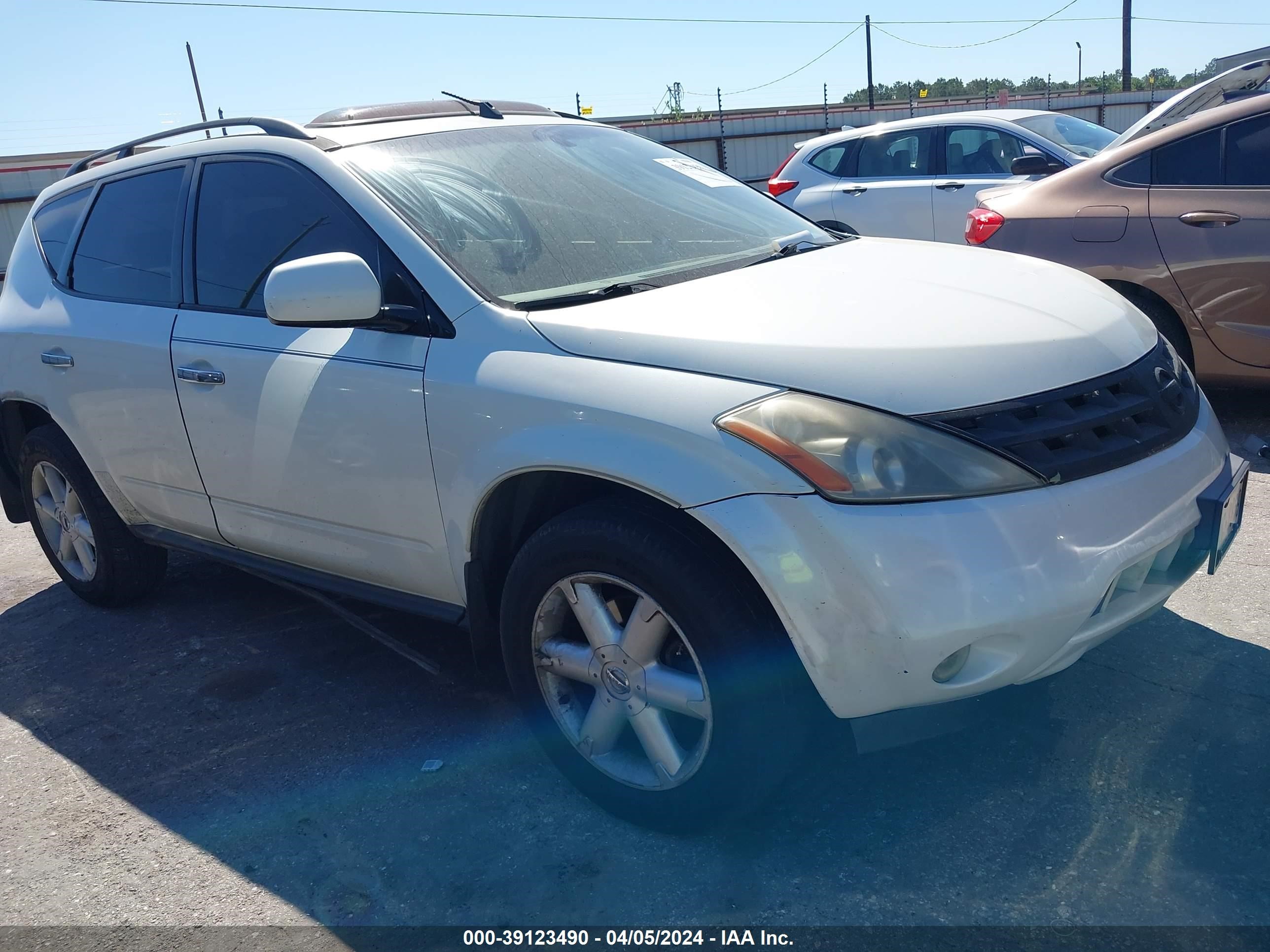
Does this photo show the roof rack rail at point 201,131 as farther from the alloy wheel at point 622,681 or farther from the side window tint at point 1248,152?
the side window tint at point 1248,152

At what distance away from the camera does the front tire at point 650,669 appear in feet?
7.59

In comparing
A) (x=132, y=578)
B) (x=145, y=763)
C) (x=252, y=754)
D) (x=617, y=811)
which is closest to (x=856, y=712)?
(x=617, y=811)

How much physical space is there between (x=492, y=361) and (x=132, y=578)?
8.15 feet

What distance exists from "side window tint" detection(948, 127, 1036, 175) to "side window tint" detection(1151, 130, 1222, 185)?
3.31 meters

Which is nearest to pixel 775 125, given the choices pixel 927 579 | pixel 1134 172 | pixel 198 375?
pixel 1134 172

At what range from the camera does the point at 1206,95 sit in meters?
5.67

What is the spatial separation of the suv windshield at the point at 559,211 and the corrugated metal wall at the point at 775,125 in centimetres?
1427

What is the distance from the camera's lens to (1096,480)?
7.62ft

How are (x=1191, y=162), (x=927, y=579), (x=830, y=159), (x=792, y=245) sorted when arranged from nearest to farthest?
(x=927, y=579) < (x=792, y=245) < (x=1191, y=162) < (x=830, y=159)

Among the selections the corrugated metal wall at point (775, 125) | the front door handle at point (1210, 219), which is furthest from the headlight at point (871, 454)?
the corrugated metal wall at point (775, 125)

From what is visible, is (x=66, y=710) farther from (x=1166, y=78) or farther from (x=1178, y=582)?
(x=1166, y=78)

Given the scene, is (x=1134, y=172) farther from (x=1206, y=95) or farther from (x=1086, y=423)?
(x=1086, y=423)

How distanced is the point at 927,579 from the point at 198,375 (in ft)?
7.71

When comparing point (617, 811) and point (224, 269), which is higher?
point (224, 269)
